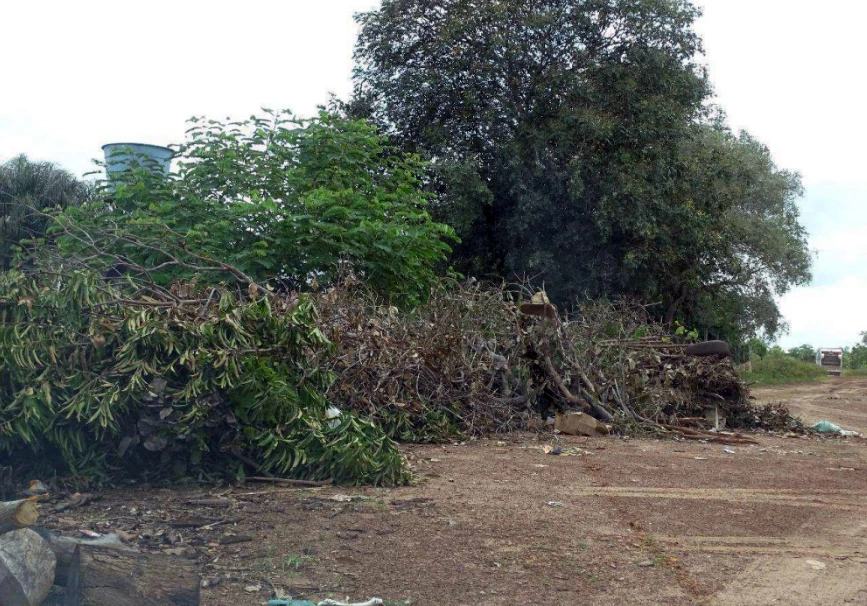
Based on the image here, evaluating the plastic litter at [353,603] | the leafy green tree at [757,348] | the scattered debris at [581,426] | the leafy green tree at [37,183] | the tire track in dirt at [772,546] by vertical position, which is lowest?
the plastic litter at [353,603]

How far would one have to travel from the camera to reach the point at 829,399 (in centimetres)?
1881

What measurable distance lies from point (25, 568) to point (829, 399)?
734 inches

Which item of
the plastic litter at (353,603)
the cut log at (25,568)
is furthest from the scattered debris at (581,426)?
the cut log at (25,568)

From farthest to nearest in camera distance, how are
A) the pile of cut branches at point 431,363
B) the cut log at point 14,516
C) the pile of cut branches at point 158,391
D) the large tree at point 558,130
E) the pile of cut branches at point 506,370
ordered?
the large tree at point 558,130 → the pile of cut branches at point 506,370 → the pile of cut branches at point 431,363 → the pile of cut branches at point 158,391 → the cut log at point 14,516

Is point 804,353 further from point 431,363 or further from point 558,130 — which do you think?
point 431,363

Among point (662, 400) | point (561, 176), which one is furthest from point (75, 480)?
point (561, 176)

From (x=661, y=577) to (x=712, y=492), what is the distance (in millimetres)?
2290

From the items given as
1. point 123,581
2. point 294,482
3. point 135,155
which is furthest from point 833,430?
point 135,155

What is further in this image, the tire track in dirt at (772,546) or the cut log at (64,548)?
the tire track in dirt at (772,546)

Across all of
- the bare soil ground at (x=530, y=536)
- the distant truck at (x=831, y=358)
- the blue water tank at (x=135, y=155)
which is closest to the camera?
the bare soil ground at (x=530, y=536)

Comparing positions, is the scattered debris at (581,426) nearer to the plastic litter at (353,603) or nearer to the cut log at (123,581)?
the plastic litter at (353,603)

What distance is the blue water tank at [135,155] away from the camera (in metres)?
12.7

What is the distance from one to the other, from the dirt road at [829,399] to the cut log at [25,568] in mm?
11631

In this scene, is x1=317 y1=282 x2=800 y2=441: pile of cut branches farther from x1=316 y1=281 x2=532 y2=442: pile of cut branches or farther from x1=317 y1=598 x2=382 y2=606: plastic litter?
x1=317 y1=598 x2=382 y2=606: plastic litter
